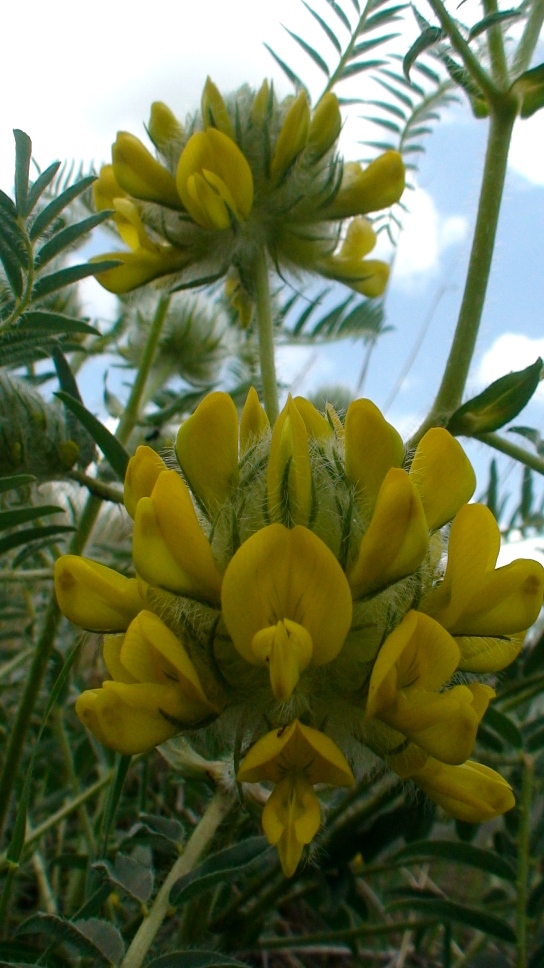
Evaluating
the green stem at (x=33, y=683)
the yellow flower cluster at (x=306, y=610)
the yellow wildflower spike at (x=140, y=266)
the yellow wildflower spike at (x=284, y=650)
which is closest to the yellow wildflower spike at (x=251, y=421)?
the yellow flower cluster at (x=306, y=610)

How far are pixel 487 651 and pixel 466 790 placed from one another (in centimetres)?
12

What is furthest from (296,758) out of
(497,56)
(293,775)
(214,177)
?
(497,56)

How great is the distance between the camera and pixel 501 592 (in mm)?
674

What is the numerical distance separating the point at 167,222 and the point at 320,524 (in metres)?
0.64

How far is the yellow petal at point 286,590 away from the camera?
0.62 metres

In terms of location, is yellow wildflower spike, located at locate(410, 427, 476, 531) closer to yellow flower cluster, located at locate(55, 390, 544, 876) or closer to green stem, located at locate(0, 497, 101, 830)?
yellow flower cluster, located at locate(55, 390, 544, 876)

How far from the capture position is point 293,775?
0.67m

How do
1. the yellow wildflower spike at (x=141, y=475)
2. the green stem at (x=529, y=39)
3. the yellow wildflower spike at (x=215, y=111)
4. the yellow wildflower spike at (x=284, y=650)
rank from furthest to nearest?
1. the yellow wildflower spike at (x=215, y=111)
2. the green stem at (x=529, y=39)
3. the yellow wildflower spike at (x=141, y=475)
4. the yellow wildflower spike at (x=284, y=650)

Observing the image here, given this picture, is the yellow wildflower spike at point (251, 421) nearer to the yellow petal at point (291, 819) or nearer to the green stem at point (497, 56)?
the yellow petal at point (291, 819)

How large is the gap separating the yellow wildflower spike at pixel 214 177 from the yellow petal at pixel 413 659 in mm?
644

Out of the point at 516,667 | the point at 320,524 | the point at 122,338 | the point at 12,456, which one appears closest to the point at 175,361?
the point at 122,338

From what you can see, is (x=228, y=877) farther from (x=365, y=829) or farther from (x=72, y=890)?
(x=72, y=890)

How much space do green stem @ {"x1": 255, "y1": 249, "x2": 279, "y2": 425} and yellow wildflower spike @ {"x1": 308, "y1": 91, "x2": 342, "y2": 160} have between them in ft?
0.51

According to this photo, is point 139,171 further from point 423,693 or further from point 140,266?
point 423,693
